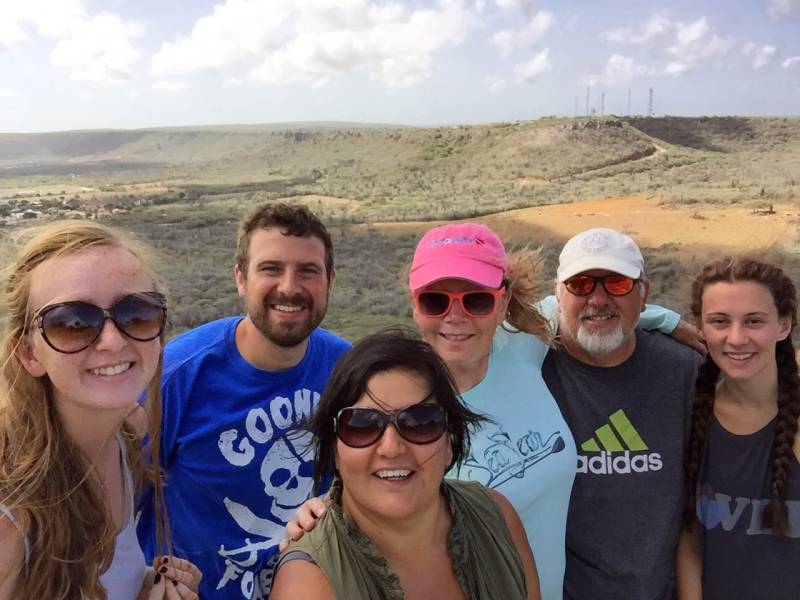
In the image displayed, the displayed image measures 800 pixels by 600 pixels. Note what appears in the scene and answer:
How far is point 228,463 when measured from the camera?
2.64m

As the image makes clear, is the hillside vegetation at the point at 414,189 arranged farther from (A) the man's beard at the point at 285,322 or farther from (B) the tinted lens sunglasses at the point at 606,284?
(B) the tinted lens sunglasses at the point at 606,284

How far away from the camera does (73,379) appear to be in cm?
180

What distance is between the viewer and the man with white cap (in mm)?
2471

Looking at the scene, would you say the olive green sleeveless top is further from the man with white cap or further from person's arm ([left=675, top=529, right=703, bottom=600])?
person's arm ([left=675, top=529, right=703, bottom=600])

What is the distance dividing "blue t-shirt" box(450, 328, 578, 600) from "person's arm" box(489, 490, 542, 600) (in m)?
0.23

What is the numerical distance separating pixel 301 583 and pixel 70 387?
0.78 metres

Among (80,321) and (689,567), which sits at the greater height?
(80,321)

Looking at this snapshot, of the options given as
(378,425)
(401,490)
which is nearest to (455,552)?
(401,490)

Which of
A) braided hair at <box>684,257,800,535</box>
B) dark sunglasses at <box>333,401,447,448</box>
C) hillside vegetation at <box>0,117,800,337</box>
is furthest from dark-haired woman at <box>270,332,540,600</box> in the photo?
hillside vegetation at <box>0,117,800,337</box>

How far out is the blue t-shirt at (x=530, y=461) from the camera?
228cm

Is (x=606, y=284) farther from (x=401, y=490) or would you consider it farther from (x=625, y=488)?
(x=401, y=490)

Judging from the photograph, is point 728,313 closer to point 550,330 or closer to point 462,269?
point 550,330

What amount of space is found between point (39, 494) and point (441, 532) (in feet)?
3.31

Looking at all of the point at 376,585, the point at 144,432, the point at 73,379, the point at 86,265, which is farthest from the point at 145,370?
the point at 376,585
